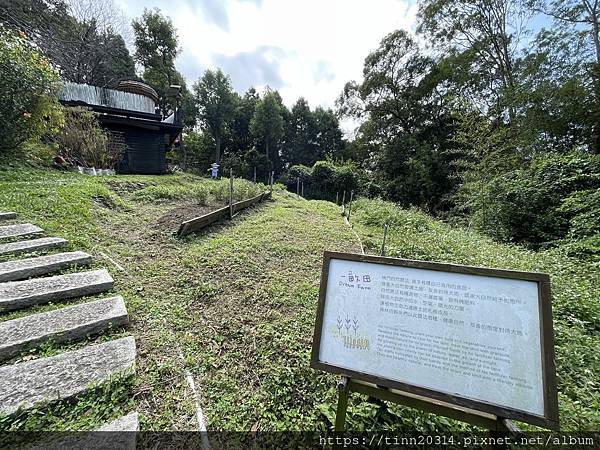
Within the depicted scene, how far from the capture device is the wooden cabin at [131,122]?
31.6 feet

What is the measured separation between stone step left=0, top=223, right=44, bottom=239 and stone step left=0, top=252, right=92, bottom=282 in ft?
2.50

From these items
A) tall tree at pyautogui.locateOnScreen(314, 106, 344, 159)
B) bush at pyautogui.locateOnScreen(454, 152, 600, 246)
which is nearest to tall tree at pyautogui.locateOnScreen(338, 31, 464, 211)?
bush at pyautogui.locateOnScreen(454, 152, 600, 246)

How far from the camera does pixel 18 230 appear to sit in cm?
334

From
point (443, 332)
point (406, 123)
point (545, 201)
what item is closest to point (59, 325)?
point (443, 332)

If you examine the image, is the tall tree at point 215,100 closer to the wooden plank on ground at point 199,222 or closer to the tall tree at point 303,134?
the tall tree at point 303,134

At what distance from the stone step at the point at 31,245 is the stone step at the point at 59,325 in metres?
1.36

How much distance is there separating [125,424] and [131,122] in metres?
11.5

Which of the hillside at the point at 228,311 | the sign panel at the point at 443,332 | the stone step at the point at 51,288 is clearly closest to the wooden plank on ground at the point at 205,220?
the hillside at the point at 228,311

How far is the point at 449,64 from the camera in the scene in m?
12.3

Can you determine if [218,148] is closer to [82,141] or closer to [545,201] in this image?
[82,141]

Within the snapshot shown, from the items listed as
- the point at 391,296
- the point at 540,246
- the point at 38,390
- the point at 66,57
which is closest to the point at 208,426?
the point at 38,390

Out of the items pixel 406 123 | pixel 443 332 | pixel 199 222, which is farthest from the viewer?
pixel 406 123

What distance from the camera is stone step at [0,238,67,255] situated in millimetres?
2891

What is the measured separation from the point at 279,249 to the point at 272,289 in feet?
4.23
